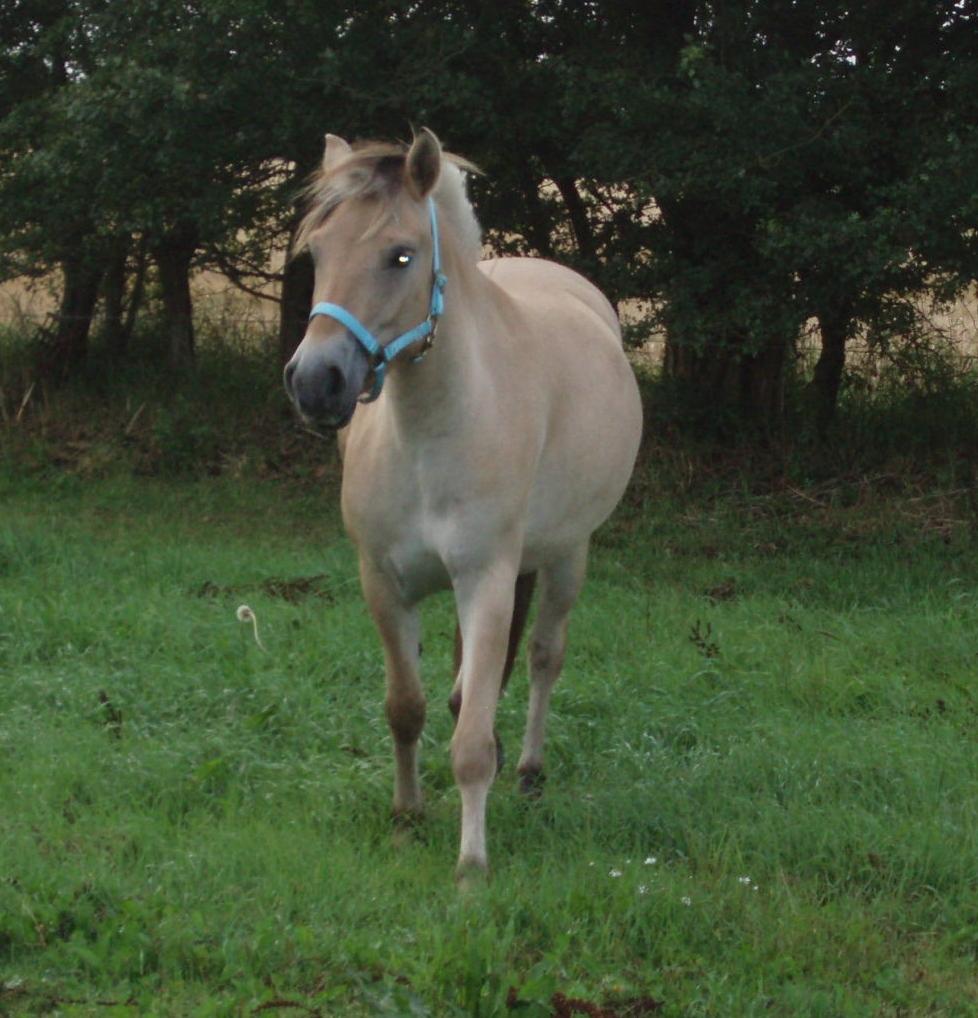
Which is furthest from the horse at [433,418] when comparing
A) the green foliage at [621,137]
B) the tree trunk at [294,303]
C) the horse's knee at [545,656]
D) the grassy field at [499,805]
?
the tree trunk at [294,303]

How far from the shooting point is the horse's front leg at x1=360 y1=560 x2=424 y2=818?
15.8ft

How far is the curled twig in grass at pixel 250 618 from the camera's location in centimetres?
659

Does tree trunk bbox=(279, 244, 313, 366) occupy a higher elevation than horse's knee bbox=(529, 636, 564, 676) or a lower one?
higher

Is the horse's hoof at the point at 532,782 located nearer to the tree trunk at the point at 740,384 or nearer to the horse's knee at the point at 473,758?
the horse's knee at the point at 473,758

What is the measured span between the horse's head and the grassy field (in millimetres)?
1367

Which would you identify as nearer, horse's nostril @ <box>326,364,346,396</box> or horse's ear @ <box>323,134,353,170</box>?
horse's nostril @ <box>326,364,346,396</box>

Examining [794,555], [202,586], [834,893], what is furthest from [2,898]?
[794,555]

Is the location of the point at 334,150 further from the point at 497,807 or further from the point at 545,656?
the point at 497,807

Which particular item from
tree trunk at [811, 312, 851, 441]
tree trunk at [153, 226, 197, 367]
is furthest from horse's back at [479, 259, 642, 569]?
tree trunk at [153, 226, 197, 367]

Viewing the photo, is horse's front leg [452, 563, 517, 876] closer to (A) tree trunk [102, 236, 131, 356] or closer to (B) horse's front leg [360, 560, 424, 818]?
(B) horse's front leg [360, 560, 424, 818]

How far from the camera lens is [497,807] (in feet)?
17.0

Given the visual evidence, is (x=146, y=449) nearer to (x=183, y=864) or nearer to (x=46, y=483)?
(x=46, y=483)

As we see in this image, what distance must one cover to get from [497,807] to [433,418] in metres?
1.45

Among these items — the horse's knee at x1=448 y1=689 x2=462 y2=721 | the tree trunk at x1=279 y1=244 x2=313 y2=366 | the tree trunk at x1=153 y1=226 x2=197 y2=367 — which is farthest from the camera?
the tree trunk at x1=153 y1=226 x2=197 y2=367
